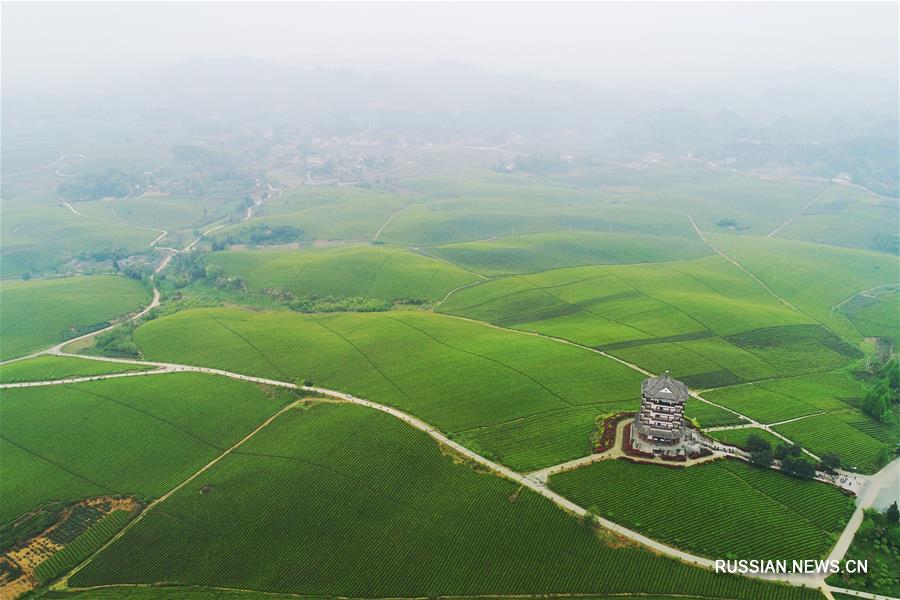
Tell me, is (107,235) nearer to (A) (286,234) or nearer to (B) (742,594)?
(A) (286,234)

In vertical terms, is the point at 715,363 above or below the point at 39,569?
above

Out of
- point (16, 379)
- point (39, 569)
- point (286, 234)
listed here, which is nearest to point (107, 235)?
point (286, 234)

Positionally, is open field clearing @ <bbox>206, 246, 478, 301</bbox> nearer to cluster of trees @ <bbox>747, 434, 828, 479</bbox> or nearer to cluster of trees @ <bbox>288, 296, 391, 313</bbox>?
cluster of trees @ <bbox>288, 296, 391, 313</bbox>

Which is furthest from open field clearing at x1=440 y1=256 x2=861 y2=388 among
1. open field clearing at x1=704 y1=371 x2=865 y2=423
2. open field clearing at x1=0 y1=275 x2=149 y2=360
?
open field clearing at x1=0 y1=275 x2=149 y2=360

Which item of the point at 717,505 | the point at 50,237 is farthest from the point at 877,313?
the point at 50,237

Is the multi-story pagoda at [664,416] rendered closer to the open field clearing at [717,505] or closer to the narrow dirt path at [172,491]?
the open field clearing at [717,505]

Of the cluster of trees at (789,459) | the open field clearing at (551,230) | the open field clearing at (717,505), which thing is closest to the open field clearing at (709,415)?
the cluster of trees at (789,459)

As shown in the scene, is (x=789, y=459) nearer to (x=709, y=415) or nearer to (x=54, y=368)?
(x=709, y=415)
